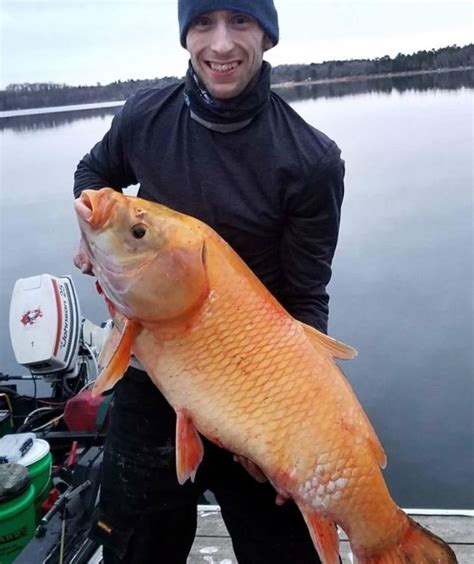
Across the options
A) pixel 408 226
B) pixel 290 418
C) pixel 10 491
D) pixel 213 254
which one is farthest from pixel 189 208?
pixel 408 226

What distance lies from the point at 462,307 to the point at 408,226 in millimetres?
4542

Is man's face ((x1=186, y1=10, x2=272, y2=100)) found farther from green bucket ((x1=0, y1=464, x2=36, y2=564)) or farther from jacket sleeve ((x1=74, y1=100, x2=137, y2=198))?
green bucket ((x1=0, y1=464, x2=36, y2=564))

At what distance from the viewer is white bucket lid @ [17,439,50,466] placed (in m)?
3.67

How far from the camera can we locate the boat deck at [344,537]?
341 centimetres

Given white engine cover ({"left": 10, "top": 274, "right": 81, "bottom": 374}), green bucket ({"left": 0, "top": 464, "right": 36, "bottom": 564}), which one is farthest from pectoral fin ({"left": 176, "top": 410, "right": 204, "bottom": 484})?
white engine cover ({"left": 10, "top": 274, "right": 81, "bottom": 374})

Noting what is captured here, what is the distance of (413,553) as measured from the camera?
6.75ft

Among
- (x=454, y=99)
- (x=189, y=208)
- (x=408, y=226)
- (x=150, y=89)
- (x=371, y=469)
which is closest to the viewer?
(x=371, y=469)

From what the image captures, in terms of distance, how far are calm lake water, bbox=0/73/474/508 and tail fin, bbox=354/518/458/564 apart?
4.24 metres

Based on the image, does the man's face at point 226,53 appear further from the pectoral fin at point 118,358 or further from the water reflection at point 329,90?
the water reflection at point 329,90

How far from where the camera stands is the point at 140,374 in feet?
8.25

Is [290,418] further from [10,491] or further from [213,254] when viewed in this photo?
[10,491]

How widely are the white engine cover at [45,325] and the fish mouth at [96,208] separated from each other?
3060 mm

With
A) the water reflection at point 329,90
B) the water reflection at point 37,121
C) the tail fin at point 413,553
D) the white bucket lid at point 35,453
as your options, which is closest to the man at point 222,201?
the tail fin at point 413,553

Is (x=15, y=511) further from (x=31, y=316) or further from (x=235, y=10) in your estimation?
(x=235, y=10)
